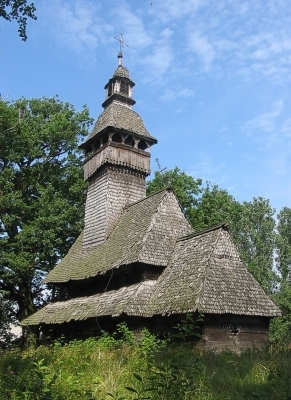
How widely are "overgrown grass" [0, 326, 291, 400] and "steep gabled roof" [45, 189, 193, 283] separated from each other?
7.06 meters

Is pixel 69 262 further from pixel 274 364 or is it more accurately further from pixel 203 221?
pixel 274 364

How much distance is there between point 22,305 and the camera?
29.2 metres

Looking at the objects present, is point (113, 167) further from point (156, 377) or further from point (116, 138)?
point (156, 377)

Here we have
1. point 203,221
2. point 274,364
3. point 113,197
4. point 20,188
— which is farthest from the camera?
point 203,221

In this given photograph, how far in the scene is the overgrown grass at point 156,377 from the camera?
557 centimetres

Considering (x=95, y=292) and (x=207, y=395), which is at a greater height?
(x=95, y=292)

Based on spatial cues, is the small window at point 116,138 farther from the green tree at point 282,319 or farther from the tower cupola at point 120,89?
the green tree at point 282,319

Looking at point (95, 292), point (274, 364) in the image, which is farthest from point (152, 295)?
point (274, 364)

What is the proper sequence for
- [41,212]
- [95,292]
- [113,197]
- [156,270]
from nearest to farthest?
[156,270] < [95,292] < [113,197] < [41,212]

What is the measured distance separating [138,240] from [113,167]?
6467mm

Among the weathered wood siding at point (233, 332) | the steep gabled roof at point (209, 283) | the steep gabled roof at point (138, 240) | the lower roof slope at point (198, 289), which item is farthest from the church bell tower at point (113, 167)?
the weathered wood siding at point (233, 332)

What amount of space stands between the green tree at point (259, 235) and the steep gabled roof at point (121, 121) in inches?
922

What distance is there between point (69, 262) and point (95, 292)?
4.03 m

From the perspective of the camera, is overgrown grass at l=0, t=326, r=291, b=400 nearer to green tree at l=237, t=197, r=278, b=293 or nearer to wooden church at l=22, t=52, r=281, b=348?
wooden church at l=22, t=52, r=281, b=348
